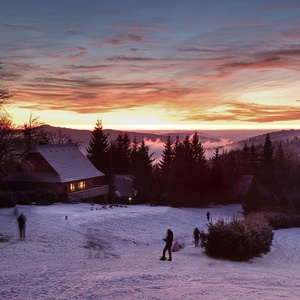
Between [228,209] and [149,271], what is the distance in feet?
154

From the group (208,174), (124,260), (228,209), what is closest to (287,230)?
(228,209)

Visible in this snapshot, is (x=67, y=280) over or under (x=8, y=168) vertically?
under

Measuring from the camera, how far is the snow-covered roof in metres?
57.0

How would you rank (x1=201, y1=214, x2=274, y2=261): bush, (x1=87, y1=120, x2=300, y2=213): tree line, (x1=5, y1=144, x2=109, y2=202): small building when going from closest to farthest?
(x1=201, y1=214, x2=274, y2=261): bush < (x1=5, y1=144, x2=109, y2=202): small building < (x1=87, y1=120, x2=300, y2=213): tree line

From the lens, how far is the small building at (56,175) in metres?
55.4

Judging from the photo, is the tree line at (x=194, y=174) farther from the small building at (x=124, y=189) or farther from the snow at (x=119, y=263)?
the snow at (x=119, y=263)

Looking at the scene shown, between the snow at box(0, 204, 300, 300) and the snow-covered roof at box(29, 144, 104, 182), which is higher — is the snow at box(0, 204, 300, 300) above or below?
below

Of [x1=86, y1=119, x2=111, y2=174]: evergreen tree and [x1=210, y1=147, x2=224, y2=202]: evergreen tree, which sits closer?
[x1=210, y1=147, x2=224, y2=202]: evergreen tree

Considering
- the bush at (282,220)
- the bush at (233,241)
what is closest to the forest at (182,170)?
the bush at (282,220)

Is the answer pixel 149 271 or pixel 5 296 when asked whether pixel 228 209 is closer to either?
pixel 149 271

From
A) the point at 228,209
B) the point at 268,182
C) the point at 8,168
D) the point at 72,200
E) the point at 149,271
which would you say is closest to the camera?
the point at 149,271

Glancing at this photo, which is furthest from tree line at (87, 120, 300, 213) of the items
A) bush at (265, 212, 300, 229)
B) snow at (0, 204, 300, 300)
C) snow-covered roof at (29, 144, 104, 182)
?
snow at (0, 204, 300, 300)

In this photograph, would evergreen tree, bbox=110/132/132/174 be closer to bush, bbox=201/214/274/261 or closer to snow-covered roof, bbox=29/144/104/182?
snow-covered roof, bbox=29/144/104/182

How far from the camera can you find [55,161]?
58.0 meters
